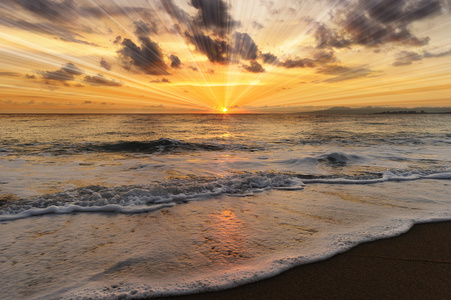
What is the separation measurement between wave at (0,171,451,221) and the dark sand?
3.13 meters

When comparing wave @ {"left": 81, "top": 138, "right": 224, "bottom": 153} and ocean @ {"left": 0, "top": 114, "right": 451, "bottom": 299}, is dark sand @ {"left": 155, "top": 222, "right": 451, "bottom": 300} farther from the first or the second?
wave @ {"left": 81, "top": 138, "right": 224, "bottom": 153}

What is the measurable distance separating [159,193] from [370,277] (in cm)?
468

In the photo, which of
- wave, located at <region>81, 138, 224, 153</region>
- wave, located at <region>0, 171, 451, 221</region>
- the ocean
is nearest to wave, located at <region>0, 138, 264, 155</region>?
wave, located at <region>81, 138, 224, 153</region>

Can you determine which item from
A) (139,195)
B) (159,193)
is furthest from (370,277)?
(139,195)

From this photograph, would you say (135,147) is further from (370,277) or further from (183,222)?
(370,277)

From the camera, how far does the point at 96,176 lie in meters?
8.05

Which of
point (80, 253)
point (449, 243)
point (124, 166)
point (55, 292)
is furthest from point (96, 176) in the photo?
point (449, 243)

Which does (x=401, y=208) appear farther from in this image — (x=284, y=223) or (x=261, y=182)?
(x=261, y=182)

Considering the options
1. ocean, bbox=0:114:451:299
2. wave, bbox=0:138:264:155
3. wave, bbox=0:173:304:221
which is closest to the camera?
ocean, bbox=0:114:451:299

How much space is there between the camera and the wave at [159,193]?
5012mm

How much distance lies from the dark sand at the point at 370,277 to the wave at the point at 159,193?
123 inches

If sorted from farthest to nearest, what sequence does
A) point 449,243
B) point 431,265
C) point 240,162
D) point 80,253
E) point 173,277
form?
1. point 240,162
2. point 449,243
3. point 80,253
4. point 431,265
5. point 173,277

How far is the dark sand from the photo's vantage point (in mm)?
2496

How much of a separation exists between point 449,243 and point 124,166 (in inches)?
388
